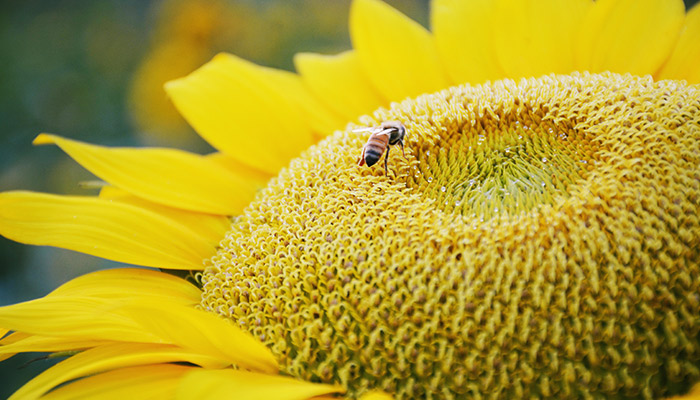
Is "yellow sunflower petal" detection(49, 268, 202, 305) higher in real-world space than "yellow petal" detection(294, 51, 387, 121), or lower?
lower

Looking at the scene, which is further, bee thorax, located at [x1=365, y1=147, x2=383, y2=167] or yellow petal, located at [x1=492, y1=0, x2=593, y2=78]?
yellow petal, located at [x1=492, y1=0, x2=593, y2=78]

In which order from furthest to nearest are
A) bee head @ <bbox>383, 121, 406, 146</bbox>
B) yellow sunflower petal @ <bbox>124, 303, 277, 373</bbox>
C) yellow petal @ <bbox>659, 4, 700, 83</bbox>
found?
yellow petal @ <bbox>659, 4, 700, 83</bbox>
bee head @ <bbox>383, 121, 406, 146</bbox>
yellow sunflower petal @ <bbox>124, 303, 277, 373</bbox>

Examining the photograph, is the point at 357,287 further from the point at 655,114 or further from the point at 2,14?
the point at 2,14

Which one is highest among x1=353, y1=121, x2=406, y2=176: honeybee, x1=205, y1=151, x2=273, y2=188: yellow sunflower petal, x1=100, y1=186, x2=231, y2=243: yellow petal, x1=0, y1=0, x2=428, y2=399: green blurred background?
x1=0, y1=0, x2=428, y2=399: green blurred background

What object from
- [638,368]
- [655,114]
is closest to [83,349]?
[638,368]

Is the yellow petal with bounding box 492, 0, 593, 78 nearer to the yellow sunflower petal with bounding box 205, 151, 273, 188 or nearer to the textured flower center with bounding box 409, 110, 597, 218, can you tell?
the textured flower center with bounding box 409, 110, 597, 218

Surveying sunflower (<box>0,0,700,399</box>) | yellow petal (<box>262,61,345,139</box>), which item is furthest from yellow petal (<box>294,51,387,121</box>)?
sunflower (<box>0,0,700,399</box>)
